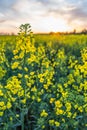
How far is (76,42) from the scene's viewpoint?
12070 millimetres

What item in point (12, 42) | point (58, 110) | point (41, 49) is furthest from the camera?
point (12, 42)

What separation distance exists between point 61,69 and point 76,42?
13.9 ft

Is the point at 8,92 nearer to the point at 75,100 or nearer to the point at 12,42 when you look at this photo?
the point at 75,100

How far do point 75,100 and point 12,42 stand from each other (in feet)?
21.2

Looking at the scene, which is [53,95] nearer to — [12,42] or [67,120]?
[67,120]

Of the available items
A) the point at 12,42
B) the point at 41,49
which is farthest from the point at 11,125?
the point at 12,42

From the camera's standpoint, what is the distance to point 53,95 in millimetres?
6672

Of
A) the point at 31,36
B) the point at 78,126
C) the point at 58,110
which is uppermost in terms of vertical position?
the point at 31,36

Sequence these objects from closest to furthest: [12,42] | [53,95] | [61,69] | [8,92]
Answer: [8,92]
[53,95]
[61,69]
[12,42]

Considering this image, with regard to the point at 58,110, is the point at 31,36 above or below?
above

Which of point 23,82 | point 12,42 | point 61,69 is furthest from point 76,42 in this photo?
point 23,82

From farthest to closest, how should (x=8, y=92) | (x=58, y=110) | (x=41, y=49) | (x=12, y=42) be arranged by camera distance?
(x=12, y=42) → (x=41, y=49) → (x=8, y=92) → (x=58, y=110)

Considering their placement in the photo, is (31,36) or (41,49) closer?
(31,36)

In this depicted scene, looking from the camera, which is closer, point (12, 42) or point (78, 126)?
point (78, 126)
